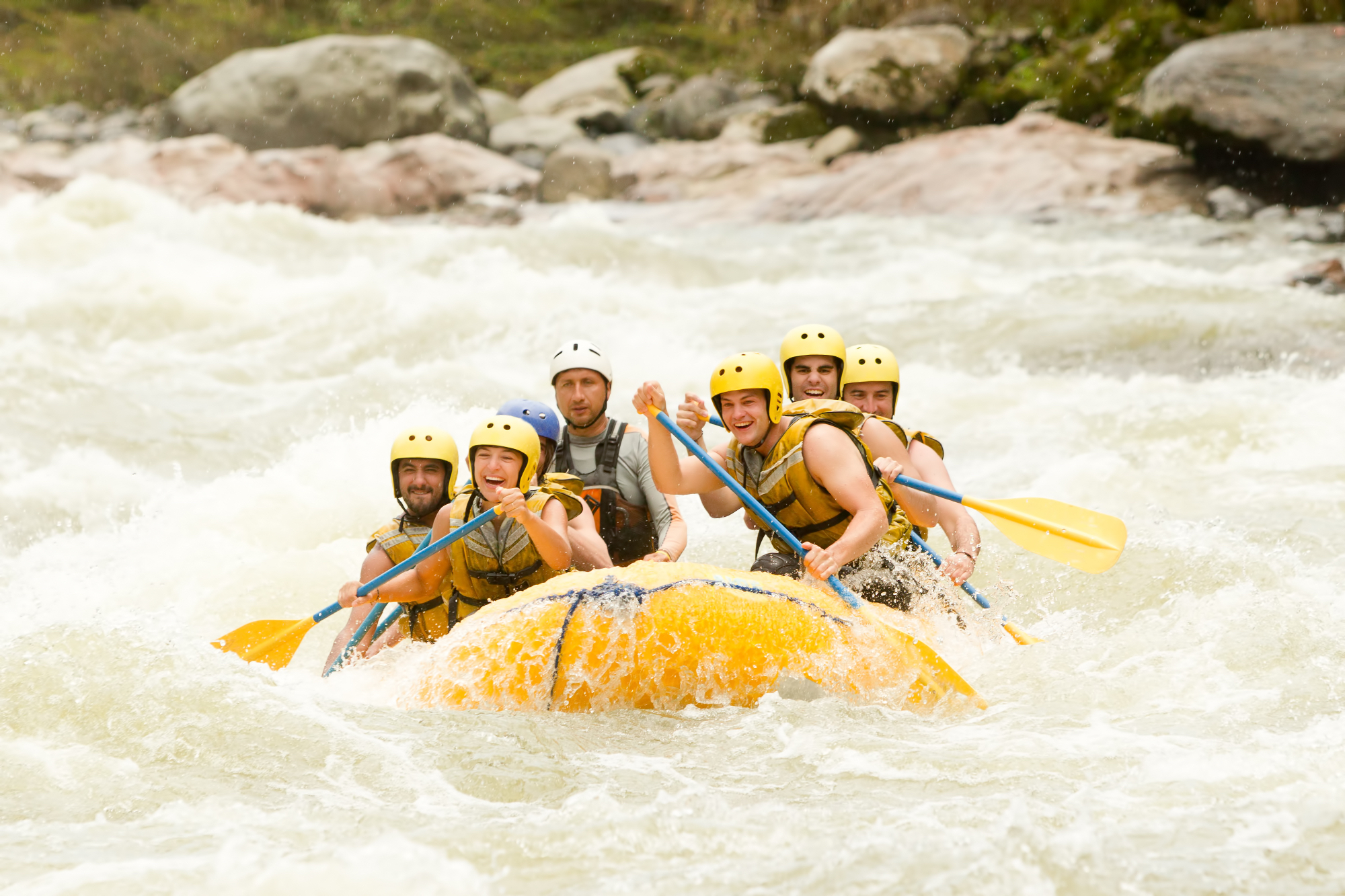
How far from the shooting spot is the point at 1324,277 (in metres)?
11.1

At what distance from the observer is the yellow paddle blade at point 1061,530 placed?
483cm

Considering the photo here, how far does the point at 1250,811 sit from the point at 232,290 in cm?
1118

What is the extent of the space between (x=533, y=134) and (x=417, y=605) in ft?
59.6

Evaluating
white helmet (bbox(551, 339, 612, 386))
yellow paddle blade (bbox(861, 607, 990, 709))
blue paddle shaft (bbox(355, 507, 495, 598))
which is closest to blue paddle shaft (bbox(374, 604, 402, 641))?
blue paddle shaft (bbox(355, 507, 495, 598))

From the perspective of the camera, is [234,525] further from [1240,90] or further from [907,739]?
[1240,90]

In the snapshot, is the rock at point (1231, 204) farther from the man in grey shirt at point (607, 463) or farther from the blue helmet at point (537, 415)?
the blue helmet at point (537, 415)

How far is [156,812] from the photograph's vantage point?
3412mm

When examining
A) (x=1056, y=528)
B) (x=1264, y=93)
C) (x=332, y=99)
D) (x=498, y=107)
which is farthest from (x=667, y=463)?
(x=498, y=107)

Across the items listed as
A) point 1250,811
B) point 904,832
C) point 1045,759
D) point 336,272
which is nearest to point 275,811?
point 904,832

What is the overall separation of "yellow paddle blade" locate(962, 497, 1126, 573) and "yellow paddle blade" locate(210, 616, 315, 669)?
8.00 feet

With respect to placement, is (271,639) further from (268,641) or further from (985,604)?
(985,604)

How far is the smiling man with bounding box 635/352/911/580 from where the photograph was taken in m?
4.27

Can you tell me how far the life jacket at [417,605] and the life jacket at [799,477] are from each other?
112 centimetres

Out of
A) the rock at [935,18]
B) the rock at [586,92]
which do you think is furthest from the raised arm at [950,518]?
the rock at [586,92]
